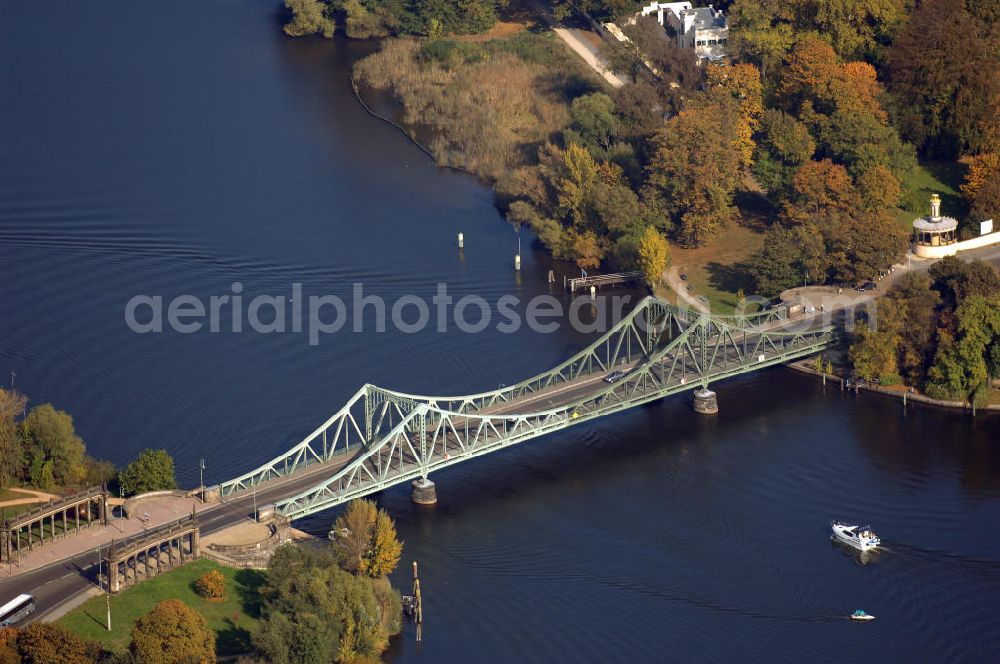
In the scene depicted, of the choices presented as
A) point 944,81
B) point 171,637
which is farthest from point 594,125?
point 171,637

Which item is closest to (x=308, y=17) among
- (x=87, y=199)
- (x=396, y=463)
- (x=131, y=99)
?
(x=131, y=99)

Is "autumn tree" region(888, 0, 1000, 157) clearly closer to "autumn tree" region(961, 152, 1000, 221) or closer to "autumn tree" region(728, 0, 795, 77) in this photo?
"autumn tree" region(961, 152, 1000, 221)

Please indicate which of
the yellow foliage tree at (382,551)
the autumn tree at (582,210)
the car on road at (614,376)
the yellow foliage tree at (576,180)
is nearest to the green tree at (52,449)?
the yellow foliage tree at (382,551)

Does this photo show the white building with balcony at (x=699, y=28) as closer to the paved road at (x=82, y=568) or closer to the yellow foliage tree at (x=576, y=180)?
the yellow foliage tree at (x=576, y=180)

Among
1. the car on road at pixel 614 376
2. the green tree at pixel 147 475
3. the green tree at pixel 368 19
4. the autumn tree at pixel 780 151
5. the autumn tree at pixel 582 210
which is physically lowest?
the green tree at pixel 147 475

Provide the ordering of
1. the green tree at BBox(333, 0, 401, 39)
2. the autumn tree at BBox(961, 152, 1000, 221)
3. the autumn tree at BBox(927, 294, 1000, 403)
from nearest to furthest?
the autumn tree at BBox(927, 294, 1000, 403)
the autumn tree at BBox(961, 152, 1000, 221)
the green tree at BBox(333, 0, 401, 39)

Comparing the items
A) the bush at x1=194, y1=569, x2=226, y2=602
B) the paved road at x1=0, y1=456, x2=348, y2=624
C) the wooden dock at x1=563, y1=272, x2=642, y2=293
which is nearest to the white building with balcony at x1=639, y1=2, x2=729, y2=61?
the wooden dock at x1=563, y1=272, x2=642, y2=293
